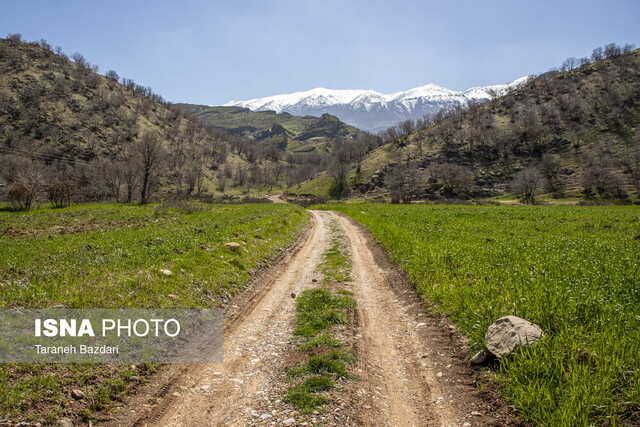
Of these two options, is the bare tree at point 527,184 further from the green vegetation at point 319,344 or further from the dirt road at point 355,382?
the dirt road at point 355,382

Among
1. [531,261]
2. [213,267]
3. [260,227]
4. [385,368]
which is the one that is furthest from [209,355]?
[260,227]

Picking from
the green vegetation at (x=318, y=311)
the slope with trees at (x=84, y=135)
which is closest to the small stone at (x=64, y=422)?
the green vegetation at (x=318, y=311)

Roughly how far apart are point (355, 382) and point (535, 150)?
19436 centimetres

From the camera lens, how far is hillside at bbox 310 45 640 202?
118 metres

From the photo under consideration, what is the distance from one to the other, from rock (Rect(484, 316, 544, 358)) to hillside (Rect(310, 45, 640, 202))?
99.4m

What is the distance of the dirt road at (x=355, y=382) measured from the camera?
4957 millimetres

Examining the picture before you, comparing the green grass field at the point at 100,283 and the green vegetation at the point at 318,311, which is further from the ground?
the green grass field at the point at 100,283

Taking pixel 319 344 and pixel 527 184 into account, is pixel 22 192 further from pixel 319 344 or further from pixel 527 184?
pixel 527 184

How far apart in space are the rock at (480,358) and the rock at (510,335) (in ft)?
0.76

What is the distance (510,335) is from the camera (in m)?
5.91

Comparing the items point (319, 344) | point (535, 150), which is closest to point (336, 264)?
point (319, 344)

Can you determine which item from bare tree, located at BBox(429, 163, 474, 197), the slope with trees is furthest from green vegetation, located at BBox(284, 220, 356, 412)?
bare tree, located at BBox(429, 163, 474, 197)

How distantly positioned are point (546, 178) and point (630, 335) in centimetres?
16182

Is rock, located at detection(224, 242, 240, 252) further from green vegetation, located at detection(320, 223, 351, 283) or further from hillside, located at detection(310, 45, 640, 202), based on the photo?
hillside, located at detection(310, 45, 640, 202)
